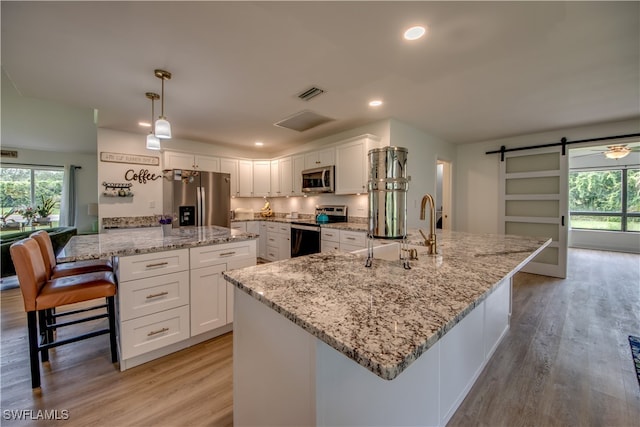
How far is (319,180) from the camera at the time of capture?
4.18 metres

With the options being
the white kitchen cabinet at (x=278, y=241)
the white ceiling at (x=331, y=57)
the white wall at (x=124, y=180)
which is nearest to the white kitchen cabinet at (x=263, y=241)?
the white kitchen cabinet at (x=278, y=241)

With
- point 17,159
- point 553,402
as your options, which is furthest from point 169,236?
point 17,159

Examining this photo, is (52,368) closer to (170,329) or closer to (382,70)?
(170,329)

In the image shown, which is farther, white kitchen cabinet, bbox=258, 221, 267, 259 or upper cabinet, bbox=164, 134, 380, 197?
white kitchen cabinet, bbox=258, 221, 267, 259

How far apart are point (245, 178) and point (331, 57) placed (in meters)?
3.70

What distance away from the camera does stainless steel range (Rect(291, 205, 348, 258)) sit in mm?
3899

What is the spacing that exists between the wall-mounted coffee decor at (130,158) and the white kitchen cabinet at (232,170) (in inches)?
42.5

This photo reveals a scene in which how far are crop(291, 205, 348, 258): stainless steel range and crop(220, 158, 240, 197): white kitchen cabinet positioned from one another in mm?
1648

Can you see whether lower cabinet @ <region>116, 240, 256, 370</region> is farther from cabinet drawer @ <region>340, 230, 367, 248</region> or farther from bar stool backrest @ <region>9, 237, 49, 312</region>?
cabinet drawer @ <region>340, 230, 367, 248</region>

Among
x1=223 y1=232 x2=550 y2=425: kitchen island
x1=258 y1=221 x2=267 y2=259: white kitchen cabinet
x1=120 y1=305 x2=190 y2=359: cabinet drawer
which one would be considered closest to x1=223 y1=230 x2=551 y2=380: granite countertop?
x1=223 y1=232 x2=550 y2=425: kitchen island

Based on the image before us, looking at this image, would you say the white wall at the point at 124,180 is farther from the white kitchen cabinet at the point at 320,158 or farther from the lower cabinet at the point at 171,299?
the lower cabinet at the point at 171,299

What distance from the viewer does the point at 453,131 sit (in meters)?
4.24

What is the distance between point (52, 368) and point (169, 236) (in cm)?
122

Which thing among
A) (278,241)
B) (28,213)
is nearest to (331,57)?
(278,241)
